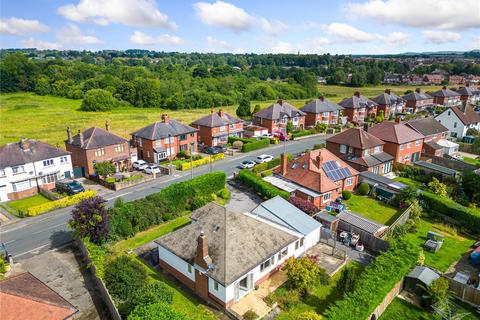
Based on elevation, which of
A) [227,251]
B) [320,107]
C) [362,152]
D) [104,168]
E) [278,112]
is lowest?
Result: [104,168]

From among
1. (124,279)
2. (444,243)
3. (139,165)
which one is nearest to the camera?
(124,279)

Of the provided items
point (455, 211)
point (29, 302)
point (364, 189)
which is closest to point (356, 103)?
point (364, 189)

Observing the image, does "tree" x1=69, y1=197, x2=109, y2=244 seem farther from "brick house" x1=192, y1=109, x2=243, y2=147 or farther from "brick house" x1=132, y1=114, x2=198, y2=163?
"brick house" x1=192, y1=109, x2=243, y2=147

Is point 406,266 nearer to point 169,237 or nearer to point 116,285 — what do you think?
point 169,237

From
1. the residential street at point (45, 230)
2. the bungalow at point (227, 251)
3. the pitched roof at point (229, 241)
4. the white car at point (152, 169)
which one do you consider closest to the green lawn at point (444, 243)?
the bungalow at point (227, 251)

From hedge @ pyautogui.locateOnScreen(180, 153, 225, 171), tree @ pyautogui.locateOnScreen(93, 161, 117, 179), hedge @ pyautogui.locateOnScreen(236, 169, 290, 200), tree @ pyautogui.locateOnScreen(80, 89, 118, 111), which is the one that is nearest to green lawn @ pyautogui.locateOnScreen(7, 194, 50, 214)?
tree @ pyautogui.locateOnScreen(93, 161, 117, 179)

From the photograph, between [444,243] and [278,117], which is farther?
[278,117]

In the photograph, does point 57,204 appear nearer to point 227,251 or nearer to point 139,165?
point 139,165
